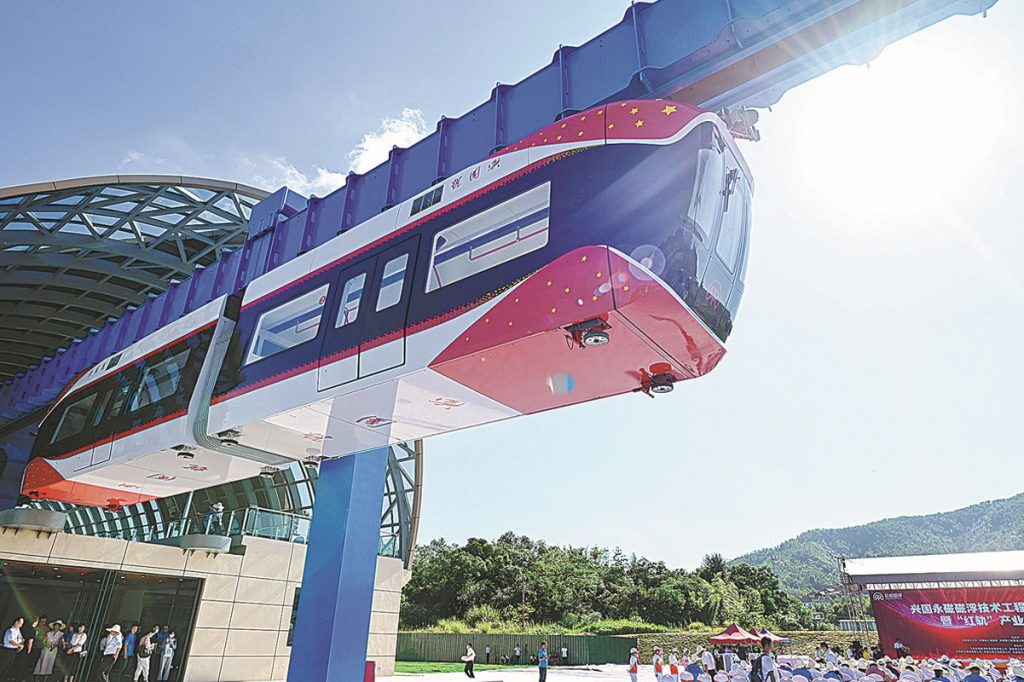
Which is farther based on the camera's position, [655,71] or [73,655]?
[73,655]

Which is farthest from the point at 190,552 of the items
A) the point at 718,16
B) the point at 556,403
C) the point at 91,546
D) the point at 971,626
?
the point at 971,626

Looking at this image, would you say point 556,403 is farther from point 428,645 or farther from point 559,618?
point 559,618

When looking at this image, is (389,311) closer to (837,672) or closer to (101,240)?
(837,672)

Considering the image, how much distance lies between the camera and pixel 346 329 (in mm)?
6551

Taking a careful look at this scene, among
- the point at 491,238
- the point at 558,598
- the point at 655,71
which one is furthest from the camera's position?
the point at 558,598

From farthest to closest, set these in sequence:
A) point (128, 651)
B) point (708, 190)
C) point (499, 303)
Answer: point (128, 651) < point (499, 303) < point (708, 190)

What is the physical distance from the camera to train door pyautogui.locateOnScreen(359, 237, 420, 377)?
5.91 meters

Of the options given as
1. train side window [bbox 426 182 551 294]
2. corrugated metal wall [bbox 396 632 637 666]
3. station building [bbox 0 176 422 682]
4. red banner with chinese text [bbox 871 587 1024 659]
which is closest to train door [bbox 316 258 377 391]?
train side window [bbox 426 182 551 294]

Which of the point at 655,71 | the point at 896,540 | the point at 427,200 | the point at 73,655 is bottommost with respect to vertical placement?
the point at 73,655

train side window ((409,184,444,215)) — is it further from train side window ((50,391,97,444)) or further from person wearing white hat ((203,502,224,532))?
person wearing white hat ((203,502,224,532))

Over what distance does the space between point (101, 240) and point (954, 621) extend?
106 feet

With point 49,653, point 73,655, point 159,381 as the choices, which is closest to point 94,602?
point 73,655

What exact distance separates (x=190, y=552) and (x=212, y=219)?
34.5 feet

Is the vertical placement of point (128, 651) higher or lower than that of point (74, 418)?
→ lower
